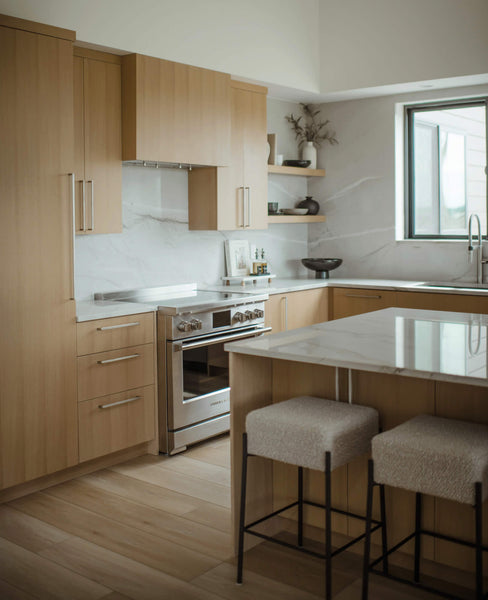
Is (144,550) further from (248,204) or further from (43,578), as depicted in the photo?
(248,204)

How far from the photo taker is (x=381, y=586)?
8.61ft

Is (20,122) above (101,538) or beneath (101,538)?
above

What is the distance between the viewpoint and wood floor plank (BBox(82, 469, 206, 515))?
11.2 feet

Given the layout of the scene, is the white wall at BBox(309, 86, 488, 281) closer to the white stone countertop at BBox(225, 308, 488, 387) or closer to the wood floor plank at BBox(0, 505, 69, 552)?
the white stone countertop at BBox(225, 308, 488, 387)

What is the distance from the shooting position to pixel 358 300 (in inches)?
209

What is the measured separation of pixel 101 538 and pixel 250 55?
3.44m

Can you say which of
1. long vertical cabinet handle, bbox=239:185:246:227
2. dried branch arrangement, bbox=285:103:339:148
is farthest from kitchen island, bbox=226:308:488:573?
dried branch arrangement, bbox=285:103:339:148

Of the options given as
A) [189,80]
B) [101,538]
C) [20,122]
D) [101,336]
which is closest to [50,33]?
[20,122]

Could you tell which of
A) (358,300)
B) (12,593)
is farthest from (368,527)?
(358,300)

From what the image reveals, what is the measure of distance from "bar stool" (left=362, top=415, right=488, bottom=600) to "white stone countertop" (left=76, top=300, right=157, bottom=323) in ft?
6.20

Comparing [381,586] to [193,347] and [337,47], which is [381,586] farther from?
[337,47]

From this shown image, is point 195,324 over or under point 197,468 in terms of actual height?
over

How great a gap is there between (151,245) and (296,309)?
1.19 metres

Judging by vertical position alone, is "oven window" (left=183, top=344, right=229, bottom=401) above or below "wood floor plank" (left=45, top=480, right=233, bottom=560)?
above
